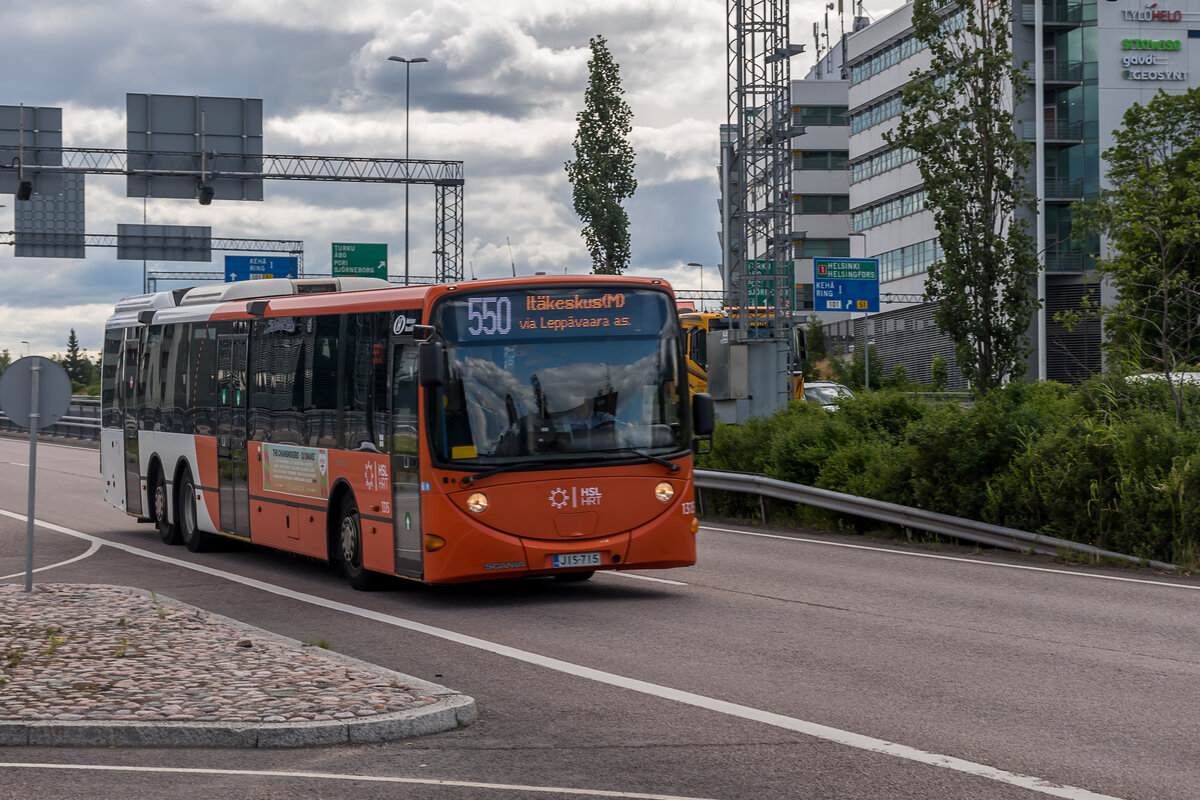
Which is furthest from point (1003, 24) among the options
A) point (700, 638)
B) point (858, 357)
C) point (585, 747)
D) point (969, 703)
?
point (858, 357)

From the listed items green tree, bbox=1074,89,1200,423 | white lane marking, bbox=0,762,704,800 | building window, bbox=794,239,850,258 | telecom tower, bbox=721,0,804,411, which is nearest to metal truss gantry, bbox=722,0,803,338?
telecom tower, bbox=721,0,804,411

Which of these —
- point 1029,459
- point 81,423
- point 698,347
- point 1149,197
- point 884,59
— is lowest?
point 81,423

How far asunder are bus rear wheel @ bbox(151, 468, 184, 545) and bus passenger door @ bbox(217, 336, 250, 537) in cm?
186

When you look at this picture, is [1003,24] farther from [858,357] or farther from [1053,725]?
Result: [858,357]

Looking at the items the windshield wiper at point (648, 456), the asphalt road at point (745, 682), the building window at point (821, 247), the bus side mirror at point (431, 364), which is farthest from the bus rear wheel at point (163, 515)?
the building window at point (821, 247)

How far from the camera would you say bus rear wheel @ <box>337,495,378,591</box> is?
14438 millimetres

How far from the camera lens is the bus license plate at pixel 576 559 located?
1328cm

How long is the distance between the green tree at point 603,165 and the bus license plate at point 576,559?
3416 centimetres

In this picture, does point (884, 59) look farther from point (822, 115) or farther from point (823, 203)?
point (823, 203)

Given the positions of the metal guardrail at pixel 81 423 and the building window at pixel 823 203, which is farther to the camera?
the building window at pixel 823 203

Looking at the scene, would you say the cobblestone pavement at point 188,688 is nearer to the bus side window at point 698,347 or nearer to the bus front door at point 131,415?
the bus side window at point 698,347

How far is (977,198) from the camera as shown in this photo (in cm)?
2250

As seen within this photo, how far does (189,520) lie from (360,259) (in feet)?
146

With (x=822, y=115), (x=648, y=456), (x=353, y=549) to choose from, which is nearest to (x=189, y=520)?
(x=353, y=549)
